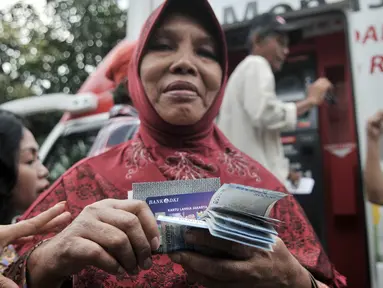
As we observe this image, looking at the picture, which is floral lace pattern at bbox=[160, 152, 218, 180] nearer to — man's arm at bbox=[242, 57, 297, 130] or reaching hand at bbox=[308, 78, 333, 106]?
man's arm at bbox=[242, 57, 297, 130]

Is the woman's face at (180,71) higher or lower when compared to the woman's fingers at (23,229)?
higher

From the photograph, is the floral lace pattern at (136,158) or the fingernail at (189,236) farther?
the floral lace pattern at (136,158)

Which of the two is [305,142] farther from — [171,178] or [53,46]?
[53,46]

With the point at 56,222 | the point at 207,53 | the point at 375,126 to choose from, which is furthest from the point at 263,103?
the point at 56,222

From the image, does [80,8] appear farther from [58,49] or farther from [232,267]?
[232,267]

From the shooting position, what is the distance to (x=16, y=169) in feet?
5.72

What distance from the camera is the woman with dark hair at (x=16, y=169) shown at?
1.71 metres

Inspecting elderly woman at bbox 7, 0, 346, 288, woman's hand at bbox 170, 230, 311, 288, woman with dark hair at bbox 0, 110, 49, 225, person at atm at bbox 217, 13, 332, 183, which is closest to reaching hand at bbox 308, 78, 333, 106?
person at atm at bbox 217, 13, 332, 183

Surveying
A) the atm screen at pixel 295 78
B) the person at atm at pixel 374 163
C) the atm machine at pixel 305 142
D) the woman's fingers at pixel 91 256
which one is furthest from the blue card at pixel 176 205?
the atm screen at pixel 295 78

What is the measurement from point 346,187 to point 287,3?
1571 mm

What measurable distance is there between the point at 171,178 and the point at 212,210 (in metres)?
0.44

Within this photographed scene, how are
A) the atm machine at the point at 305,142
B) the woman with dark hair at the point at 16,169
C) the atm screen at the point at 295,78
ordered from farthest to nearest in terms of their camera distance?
1. the atm screen at the point at 295,78
2. the atm machine at the point at 305,142
3. the woman with dark hair at the point at 16,169

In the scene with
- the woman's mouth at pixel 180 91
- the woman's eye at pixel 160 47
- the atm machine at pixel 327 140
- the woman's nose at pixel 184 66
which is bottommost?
the atm machine at pixel 327 140

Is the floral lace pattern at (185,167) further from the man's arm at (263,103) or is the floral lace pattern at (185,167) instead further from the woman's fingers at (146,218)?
the man's arm at (263,103)
